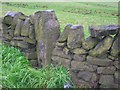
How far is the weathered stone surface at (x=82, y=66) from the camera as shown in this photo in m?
5.39

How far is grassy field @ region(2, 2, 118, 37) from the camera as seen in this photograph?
1030 centimetres

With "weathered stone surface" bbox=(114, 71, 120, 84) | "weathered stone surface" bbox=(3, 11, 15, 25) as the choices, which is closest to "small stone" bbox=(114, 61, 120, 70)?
"weathered stone surface" bbox=(114, 71, 120, 84)

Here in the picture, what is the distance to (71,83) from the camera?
554 cm

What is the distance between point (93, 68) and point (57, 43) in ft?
3.17

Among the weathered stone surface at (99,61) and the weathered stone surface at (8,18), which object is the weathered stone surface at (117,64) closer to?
the weathered stone surface at (99,61)

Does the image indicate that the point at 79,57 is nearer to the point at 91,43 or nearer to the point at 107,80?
the point at 91,43

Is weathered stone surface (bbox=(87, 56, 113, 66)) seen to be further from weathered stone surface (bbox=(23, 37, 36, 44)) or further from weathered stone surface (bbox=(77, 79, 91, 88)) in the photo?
weathered stone surface (bbox=(23, 37, 36, 44))

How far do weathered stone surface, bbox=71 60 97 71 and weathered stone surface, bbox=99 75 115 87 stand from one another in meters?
0.23

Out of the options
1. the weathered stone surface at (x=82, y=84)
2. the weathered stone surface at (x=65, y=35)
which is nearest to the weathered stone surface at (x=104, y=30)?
the weathered stone surface at (x=65, y=35)

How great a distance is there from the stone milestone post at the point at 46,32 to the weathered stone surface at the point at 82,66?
2.11 feet

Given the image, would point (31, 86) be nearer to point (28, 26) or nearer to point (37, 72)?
point (37, 72)

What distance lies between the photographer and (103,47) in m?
5.20

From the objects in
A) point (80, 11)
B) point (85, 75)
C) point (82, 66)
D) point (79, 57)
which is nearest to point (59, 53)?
point (79, 57)

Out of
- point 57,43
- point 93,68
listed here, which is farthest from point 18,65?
point 93,68
